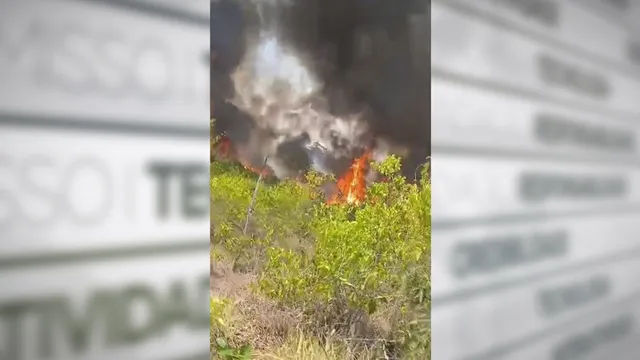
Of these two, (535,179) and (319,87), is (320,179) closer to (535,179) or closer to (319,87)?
(319,87)

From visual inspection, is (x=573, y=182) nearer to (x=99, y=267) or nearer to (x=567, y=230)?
(x=567, y=230)

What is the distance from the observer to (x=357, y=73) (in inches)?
73.2

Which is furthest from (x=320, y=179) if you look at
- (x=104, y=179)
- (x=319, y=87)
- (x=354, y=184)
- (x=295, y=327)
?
(x=104, y=179)

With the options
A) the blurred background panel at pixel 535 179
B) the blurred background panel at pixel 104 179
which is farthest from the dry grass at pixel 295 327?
the blurred background panel at pixel 104 179

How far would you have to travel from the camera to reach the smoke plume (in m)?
1.56

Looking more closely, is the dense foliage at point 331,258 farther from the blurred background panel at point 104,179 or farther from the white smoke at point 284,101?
the blurred background panel at point 104,179

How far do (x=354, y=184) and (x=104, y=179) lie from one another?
0.98m

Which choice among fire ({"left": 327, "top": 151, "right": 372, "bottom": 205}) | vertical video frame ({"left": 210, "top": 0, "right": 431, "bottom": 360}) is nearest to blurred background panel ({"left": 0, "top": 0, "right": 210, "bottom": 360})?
vertical video frame ({"left": 210, "top": 0, "right": 431, "bottom": 360})

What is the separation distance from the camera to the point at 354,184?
1842 mm

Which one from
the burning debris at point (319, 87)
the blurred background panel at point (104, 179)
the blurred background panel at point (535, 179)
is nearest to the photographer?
the blurred background panel at point (104, 179)

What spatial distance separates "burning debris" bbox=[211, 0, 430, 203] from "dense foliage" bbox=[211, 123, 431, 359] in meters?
0.06

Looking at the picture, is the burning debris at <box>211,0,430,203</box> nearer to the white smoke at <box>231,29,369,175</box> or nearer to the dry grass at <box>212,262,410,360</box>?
the white smoke at <box>231,29,369,175</box>

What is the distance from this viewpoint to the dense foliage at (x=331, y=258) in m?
1.58

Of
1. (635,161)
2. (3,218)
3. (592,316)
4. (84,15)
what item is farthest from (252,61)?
(635,161)
